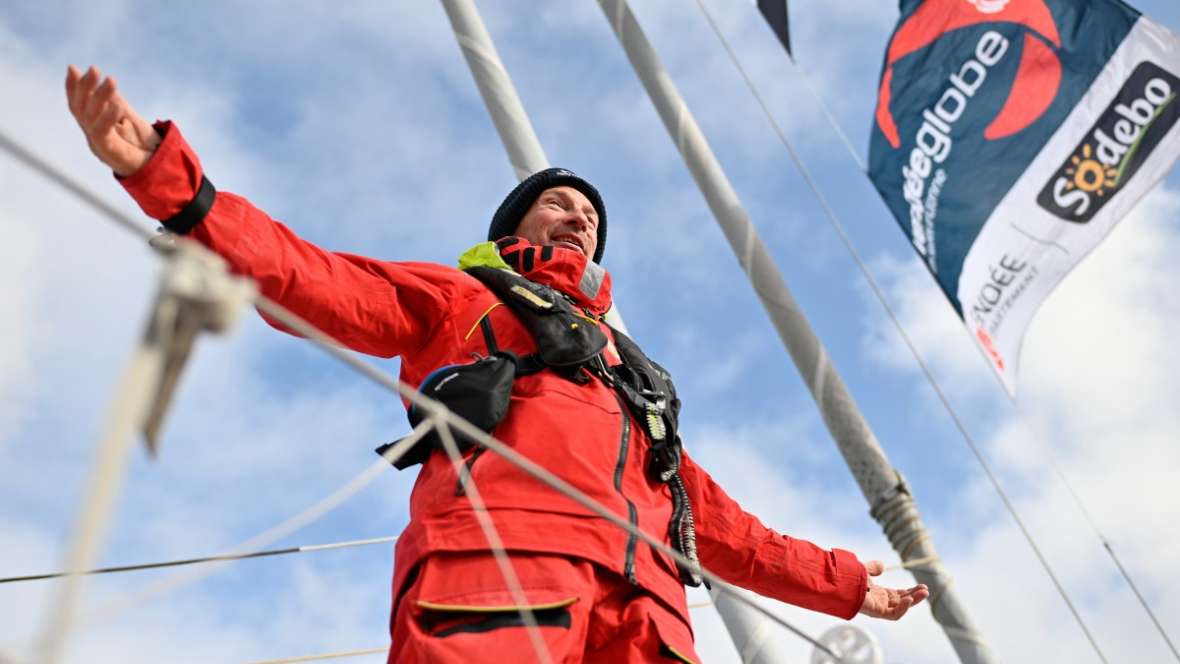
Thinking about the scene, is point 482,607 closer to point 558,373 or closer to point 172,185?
point 558,373

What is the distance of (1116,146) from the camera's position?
18.7 feet

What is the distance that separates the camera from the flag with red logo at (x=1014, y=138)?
18.6ft

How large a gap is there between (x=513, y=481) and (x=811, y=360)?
11.0 ft

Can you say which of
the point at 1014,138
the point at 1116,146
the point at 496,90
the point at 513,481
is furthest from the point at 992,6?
the point at 513,481

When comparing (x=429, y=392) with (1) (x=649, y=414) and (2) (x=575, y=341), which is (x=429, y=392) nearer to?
(2) (x=575, y=341)

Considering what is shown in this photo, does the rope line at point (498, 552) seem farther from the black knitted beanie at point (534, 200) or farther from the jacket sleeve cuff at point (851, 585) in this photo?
the black knitted beanie at point (534, 200)

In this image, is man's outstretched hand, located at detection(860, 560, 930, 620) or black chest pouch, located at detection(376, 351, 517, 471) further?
man's outstretched hand, located at detection(860, 560, 930, 620)

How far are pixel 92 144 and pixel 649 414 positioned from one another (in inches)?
47.2

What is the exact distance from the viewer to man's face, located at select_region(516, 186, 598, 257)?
10.5ft

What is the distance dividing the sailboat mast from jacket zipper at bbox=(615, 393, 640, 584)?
8.31ft

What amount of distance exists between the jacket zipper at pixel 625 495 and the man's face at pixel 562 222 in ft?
2.35

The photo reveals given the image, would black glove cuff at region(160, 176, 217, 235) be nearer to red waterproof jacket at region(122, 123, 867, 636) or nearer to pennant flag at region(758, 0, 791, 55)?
red waterproof jacket at region(122, 123, 867, 636)

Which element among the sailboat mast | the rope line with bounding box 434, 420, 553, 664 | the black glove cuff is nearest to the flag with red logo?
the sailboat mast

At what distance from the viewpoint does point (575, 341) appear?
2508mm
